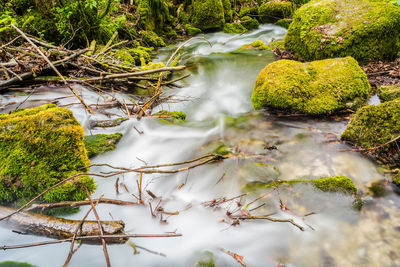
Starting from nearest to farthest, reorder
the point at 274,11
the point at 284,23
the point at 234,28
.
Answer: the point at 284,23 < the point at 234,28 < the point at 274,11

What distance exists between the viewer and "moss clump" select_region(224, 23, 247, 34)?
1324cm

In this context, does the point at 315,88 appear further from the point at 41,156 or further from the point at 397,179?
the point at 41,156

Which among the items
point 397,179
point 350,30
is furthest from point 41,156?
point 350,30

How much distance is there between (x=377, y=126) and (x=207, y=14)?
12.4 m

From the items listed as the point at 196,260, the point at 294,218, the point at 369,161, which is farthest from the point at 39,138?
the point at 369,161

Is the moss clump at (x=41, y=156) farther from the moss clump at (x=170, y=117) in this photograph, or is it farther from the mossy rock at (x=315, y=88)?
the mossy rock at (x=315, y=88)

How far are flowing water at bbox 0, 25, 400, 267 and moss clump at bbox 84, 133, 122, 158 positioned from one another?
11cm

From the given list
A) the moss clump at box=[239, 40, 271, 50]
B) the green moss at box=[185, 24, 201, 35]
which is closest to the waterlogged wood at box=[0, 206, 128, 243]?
the moss clump at box=[239, 40, 271, 50]

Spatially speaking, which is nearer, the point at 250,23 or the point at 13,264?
the point at 13,264

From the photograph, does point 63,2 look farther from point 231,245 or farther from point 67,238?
point 231,245

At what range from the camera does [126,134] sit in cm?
405

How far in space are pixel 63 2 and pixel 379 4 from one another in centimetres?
900

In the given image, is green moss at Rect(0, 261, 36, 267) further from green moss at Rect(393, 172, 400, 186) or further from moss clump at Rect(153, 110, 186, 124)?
green moss at Rect(393, 172, 400, 186)

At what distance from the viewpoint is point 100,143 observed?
3656 mm
